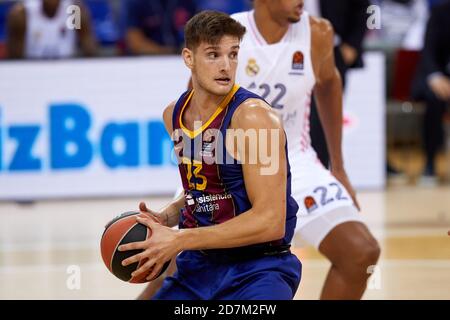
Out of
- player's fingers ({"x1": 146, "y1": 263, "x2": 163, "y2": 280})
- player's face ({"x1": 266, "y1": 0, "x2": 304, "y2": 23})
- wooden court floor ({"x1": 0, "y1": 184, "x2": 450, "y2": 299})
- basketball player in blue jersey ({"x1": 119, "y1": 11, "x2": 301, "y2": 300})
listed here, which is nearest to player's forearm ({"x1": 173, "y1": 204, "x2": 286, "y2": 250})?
basketball player in blue jersey ({"x1": 119, "y1": 11, "x2": 301, "y2": 300})

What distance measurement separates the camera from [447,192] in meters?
11.6

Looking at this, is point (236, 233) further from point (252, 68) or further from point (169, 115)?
point (252, 68)

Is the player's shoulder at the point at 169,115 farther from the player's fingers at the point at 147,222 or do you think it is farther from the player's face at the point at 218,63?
the player's fingers at the point at 147,222

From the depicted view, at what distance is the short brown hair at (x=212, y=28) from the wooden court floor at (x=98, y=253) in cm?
275

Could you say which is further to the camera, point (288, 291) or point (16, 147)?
point (16, 147)

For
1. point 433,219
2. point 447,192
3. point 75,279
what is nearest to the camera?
point 75,279

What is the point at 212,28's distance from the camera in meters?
4.40

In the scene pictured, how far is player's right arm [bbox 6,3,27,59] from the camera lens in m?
11.6

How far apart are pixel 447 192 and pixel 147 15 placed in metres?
4.21

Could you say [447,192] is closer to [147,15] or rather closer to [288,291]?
[147,15]

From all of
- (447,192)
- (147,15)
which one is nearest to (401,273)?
(447,192)

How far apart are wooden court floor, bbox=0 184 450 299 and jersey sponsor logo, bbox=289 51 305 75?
164 centimetres

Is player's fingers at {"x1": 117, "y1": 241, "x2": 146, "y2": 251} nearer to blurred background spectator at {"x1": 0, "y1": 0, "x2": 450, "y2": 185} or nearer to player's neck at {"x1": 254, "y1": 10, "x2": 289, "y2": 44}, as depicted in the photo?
player's neck at {"x1": 254, "y1": 10, "x2": 289, "y2": 44}
